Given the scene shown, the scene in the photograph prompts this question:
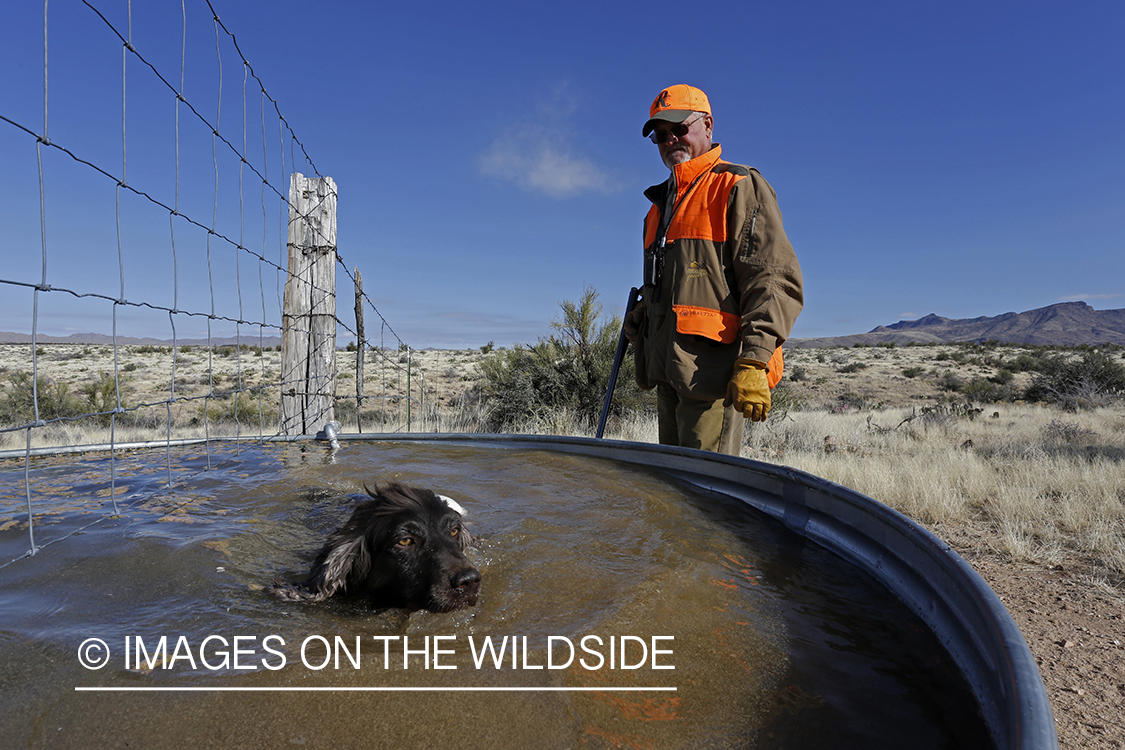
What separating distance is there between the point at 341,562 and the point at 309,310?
4469 millimetres

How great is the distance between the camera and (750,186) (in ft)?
12.7

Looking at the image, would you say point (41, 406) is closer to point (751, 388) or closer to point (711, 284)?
point (711, 284)

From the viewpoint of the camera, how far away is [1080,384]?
18.4 meters

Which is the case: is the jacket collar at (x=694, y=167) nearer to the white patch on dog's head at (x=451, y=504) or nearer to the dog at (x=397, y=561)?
the white patch on dog's head at (x=451, y=504)

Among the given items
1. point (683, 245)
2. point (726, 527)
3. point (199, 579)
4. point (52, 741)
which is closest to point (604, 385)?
point (683, 245)

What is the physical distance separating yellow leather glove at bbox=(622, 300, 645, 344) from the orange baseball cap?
147 centimetres

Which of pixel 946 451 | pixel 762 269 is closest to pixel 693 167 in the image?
pixel 762 269

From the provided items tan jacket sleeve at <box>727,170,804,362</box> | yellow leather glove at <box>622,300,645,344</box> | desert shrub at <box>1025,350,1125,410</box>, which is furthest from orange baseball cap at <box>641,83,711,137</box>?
desert shrub at <box>1025,350,1125,410</box>

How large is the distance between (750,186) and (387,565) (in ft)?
10.2

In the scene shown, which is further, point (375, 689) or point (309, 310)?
point (309, 310)

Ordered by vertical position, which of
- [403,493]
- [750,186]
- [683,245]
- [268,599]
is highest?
[750,186]

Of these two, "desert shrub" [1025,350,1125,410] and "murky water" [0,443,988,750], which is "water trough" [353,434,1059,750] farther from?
"desert shrub" [1025,350,1125,410]

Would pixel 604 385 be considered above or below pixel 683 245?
below

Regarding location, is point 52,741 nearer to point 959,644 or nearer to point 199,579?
point 199,579
